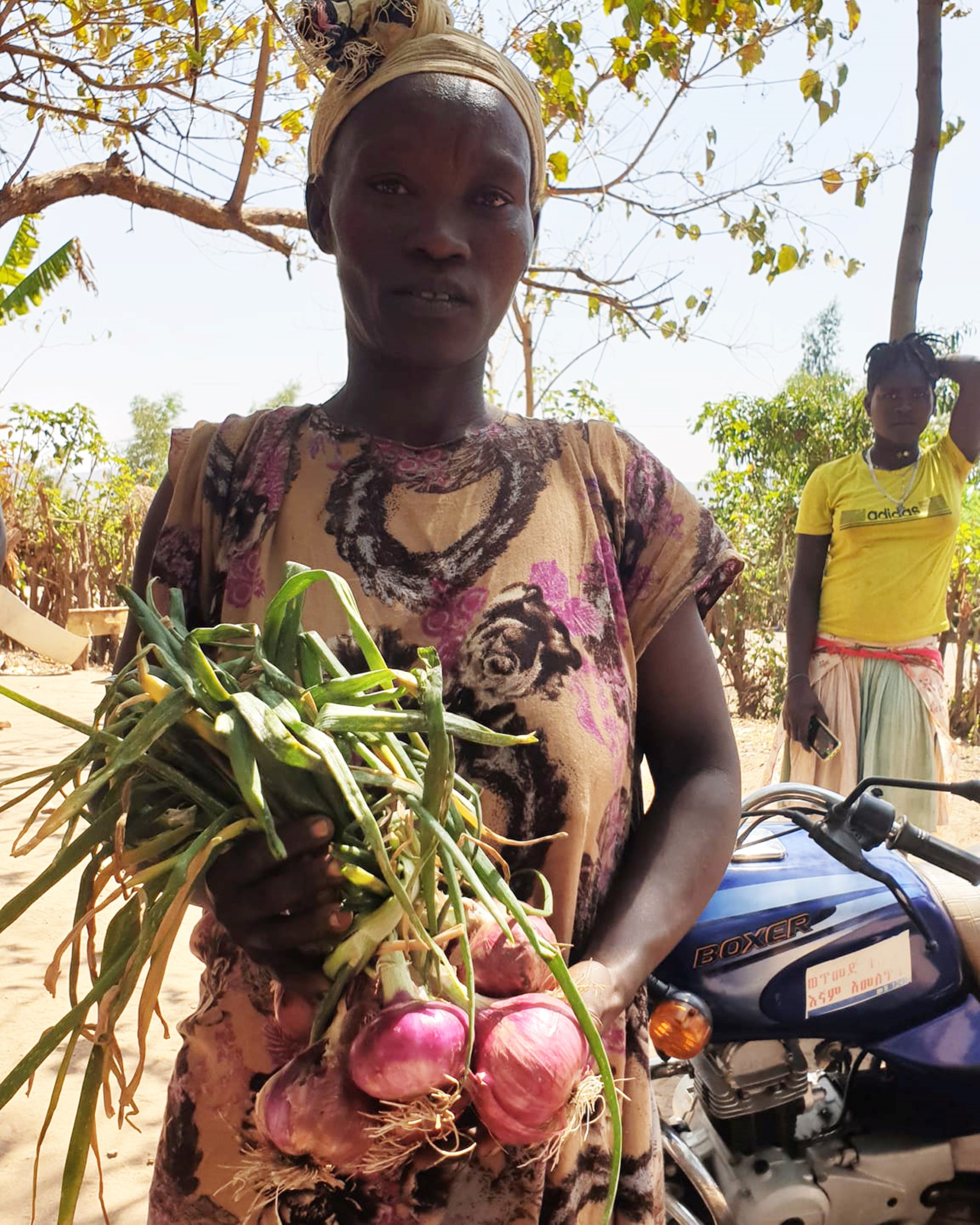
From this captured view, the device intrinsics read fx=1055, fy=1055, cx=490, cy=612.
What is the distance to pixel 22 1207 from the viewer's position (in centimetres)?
264

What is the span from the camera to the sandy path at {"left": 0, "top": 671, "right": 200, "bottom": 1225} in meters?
2.71

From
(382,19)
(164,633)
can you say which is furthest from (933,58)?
(164,633)

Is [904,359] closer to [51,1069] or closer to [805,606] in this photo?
[805,606]

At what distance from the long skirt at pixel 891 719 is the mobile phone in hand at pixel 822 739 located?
0.17 feet

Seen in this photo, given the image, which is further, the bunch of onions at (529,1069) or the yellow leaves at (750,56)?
the yellow leaves at (750,56)

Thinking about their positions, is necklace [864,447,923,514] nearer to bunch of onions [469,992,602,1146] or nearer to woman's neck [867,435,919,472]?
woman's neck [867,435,919,472]

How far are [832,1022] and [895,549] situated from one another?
2408 millimetres

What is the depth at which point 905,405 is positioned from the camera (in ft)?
13.2

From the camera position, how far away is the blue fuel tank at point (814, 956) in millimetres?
1886

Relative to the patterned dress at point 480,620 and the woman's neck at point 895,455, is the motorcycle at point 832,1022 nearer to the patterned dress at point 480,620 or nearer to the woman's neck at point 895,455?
the patterned dress at point 480,620

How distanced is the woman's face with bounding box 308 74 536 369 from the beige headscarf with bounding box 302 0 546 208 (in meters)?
0.02

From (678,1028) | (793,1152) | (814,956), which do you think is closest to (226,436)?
(678,1028)

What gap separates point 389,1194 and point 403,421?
33.9 inches

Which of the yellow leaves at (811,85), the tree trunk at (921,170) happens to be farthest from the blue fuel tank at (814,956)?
the yellow leaves at (811,85)
